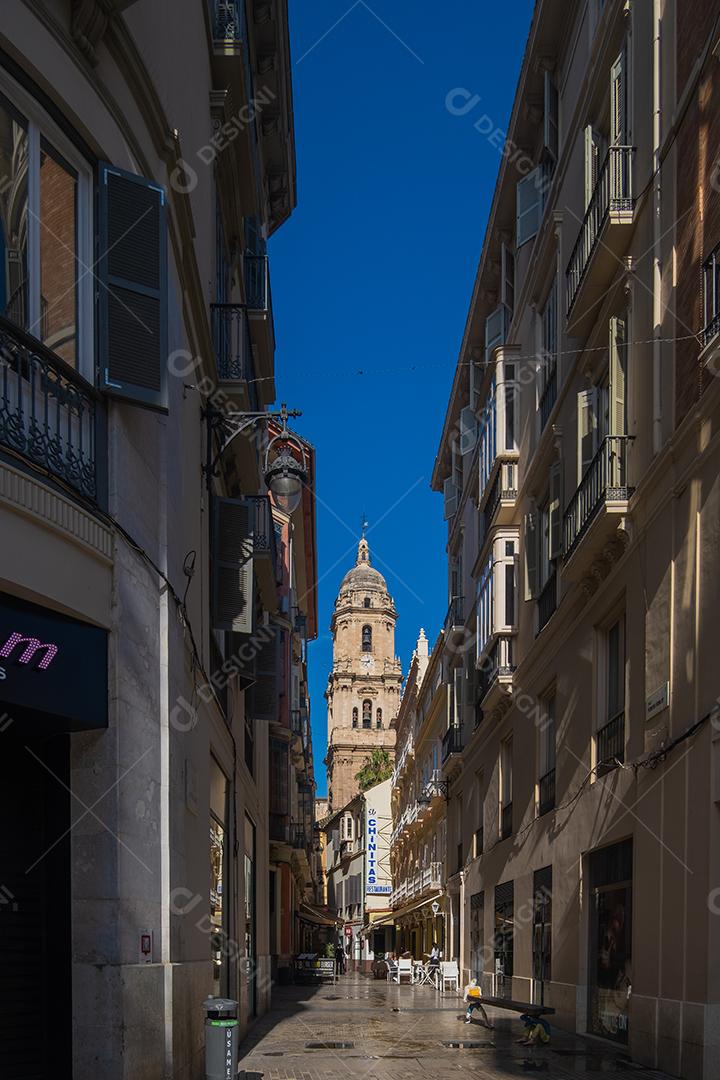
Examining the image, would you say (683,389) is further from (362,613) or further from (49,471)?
(362,613)

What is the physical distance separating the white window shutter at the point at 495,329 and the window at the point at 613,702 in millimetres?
12062

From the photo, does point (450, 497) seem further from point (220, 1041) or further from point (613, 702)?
point (220, 1041)

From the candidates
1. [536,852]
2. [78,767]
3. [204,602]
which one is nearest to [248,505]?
[204,602]

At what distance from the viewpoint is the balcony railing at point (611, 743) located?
15.8 meters

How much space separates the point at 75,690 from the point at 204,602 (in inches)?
219

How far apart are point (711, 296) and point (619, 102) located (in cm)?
502

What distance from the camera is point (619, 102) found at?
633 inches

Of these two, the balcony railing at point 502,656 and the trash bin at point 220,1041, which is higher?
the balcony railing at point 502,656

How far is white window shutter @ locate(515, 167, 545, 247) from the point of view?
75.8ft

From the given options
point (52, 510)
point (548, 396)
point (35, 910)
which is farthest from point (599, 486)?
point (35, 910)

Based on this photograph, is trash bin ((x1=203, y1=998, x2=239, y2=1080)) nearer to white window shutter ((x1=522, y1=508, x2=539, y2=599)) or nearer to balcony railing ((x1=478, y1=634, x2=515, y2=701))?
white window shutter ((x1=522, y1=508, x2=539, y2=599))

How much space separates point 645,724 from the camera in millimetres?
14188

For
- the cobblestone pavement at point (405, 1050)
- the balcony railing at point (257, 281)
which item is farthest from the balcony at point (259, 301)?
the cobblestone pavement at point (405, 1050)

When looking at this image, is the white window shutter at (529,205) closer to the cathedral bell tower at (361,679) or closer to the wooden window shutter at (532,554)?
the wooden window shutter at (532,554)
